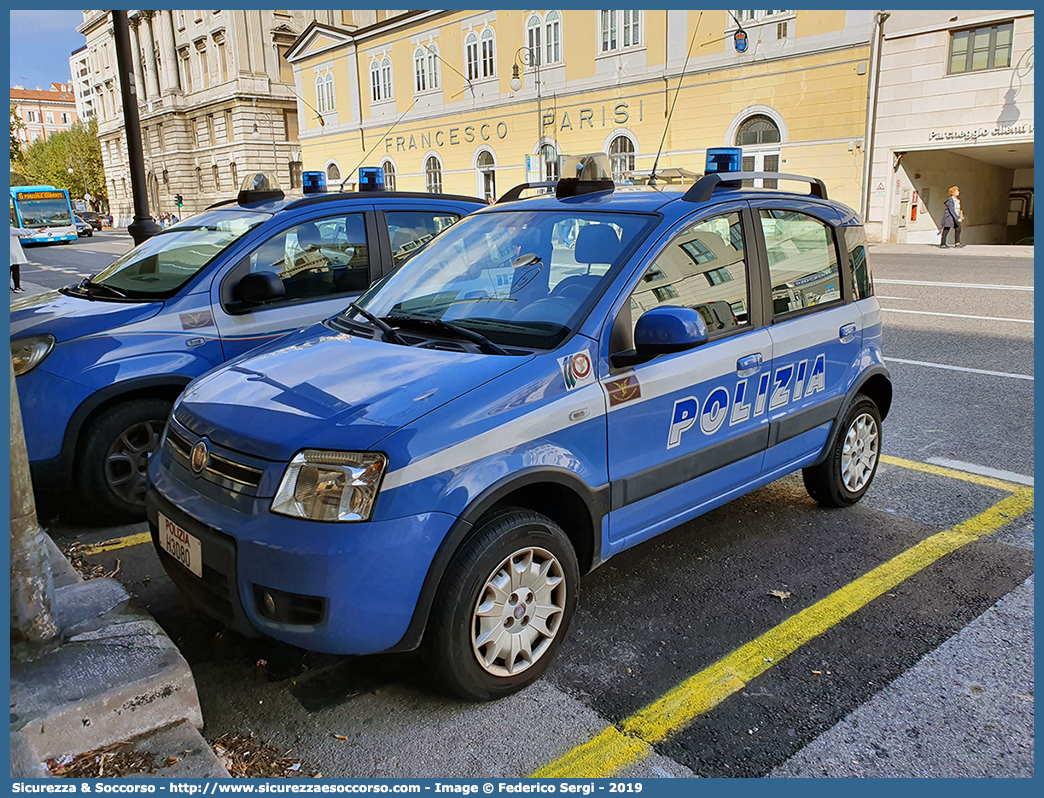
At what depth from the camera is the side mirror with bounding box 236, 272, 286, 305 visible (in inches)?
182

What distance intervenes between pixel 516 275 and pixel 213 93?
70.0 metres

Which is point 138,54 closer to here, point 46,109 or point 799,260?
point 46,109

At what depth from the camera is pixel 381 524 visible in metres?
2.53

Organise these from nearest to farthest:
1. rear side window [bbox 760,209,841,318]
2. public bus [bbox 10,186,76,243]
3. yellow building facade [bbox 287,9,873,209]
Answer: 1. rear side window [bbox 760,209,841,318]
2. yellow building facade [bbox 287,9,873,209]
3. public bus [bbox 10,186,76,243]

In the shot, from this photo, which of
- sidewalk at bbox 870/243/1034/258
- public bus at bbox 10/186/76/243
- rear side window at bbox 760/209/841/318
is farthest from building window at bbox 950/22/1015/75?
public bus at bbox 10/186/76/243

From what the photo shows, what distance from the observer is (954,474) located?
5.18 metres

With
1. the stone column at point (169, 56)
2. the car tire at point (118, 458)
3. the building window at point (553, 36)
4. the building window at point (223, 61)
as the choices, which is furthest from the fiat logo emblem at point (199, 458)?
the stone column at point (169, 56)

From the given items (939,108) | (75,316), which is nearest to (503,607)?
(75,316)

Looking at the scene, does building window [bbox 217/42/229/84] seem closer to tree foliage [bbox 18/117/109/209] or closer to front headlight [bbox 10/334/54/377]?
tree foliage [bbox 18/117/109/209]

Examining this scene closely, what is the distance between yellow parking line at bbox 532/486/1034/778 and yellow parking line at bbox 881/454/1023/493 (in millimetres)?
586

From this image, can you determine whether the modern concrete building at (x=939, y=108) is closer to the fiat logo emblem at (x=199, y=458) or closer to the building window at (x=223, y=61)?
the fiat logo emblem at (x=199, y=458)

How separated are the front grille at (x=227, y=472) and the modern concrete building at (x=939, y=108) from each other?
88.9ft

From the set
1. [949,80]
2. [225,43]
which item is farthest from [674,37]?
[225,43]

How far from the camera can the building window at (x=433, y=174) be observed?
41.5 meters
